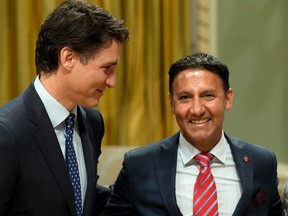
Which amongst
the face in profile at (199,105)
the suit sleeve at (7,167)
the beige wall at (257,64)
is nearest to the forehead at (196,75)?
the face in profile at (199,105)

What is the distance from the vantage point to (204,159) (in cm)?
217

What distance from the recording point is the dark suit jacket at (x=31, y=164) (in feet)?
5.79

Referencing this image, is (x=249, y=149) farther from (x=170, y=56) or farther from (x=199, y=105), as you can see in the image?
(x=170, y=56)

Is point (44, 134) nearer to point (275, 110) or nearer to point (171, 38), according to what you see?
point (171, 38)

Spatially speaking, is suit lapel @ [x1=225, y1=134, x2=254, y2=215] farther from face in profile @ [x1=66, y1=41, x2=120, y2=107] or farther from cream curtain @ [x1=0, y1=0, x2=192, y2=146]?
cream curtain @ [x1=0, y1=0, x2=192, y2=146]

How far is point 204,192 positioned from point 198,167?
0.10 m

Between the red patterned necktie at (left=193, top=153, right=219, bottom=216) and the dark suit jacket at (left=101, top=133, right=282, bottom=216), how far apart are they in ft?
0.23

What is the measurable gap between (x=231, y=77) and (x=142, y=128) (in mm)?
631

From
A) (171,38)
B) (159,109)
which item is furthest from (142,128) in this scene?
(171,38)

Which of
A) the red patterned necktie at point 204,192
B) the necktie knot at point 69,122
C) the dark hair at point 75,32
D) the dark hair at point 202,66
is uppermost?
the dark hair at point 75,32

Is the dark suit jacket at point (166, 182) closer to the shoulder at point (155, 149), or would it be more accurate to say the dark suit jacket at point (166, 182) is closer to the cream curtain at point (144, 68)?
the shoulder at point (155, 149)

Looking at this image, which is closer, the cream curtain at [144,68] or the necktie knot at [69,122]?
the necktie knot at [69,122]

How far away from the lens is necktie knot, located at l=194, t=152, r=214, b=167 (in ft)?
7.09

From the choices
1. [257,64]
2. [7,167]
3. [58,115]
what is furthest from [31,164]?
[257,64]
